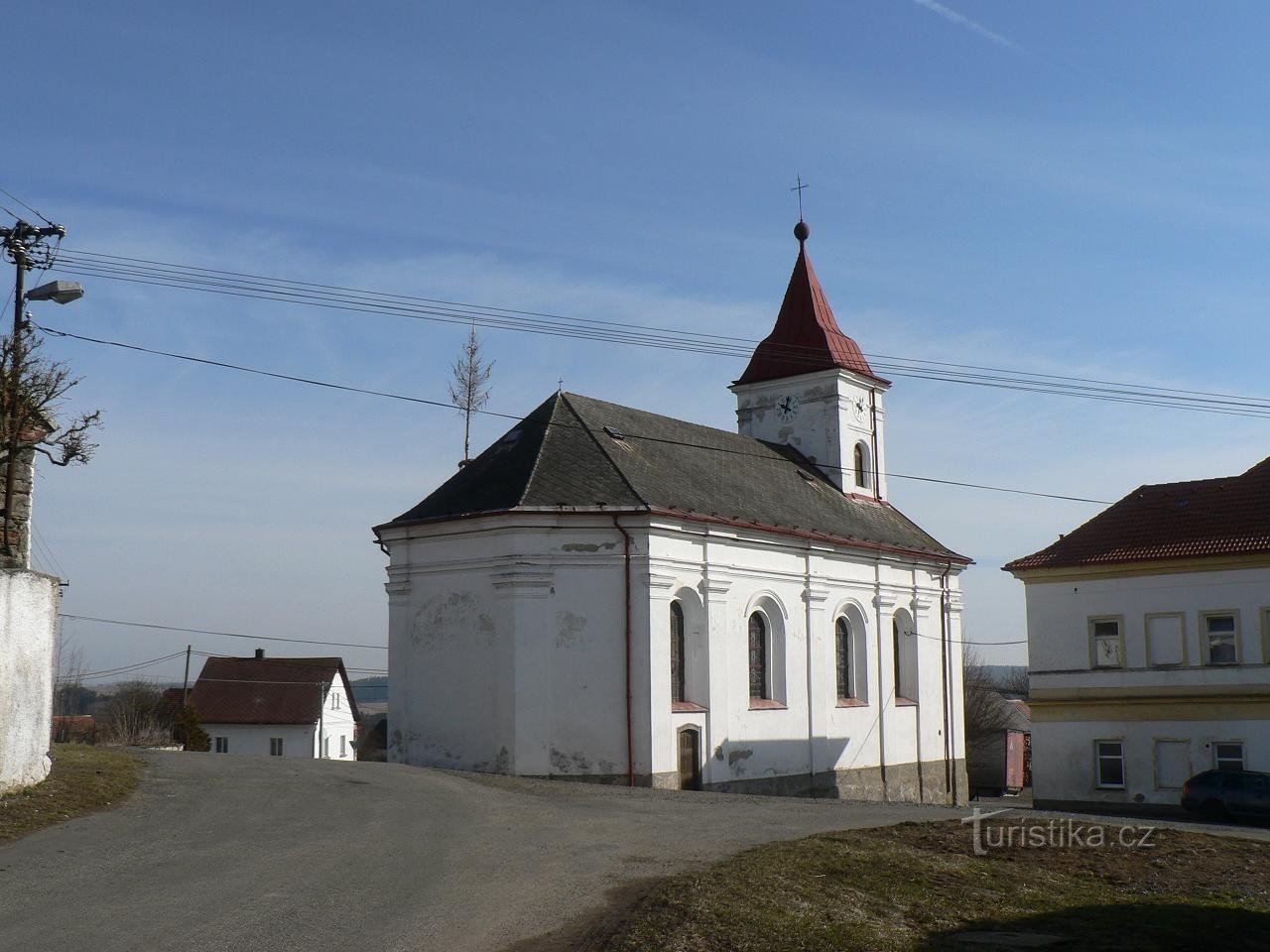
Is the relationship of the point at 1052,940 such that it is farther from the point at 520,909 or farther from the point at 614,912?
the point at 520,909

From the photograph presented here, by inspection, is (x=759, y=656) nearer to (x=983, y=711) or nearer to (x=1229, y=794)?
(x=1229, y=794)

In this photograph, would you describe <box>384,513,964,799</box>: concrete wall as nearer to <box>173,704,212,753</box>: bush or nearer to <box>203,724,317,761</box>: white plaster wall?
<box>173,704,212,753</box>: bush

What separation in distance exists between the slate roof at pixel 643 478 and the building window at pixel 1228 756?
9.83 metres

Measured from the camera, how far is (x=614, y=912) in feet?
37.1

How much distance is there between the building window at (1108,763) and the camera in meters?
30.6

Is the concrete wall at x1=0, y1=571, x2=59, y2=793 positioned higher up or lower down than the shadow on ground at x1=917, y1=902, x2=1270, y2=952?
higher up

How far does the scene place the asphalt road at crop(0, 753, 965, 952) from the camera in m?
10.4

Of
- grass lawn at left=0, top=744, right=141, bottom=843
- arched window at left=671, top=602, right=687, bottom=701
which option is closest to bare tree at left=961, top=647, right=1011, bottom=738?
arched window at left=671, top=602, right=687, bottom=701

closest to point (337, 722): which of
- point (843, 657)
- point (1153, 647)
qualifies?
point (843, 657)

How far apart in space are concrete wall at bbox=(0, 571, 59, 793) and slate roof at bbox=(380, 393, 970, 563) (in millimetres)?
11130

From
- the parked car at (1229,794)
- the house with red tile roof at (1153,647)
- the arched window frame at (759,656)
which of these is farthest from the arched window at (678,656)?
the parked car at (1229,794)

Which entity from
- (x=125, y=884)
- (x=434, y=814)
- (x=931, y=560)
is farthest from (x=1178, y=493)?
(x=125, y=884)

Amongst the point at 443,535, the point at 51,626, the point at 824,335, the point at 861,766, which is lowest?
the point at 861,766

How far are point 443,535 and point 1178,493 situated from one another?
18.6 metres
